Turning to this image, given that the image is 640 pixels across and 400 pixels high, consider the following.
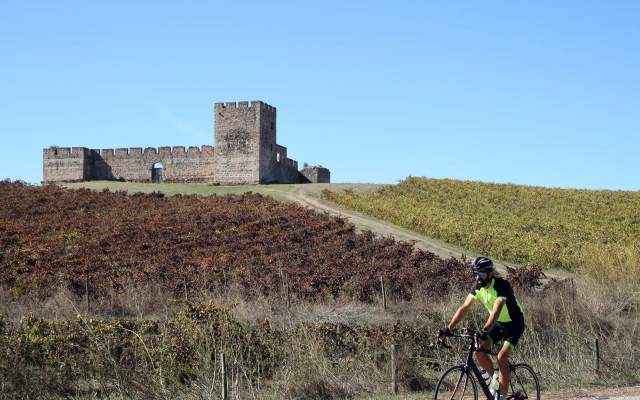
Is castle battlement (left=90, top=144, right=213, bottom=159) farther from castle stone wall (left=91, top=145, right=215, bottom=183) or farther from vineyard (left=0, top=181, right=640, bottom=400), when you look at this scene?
vineyard (left=0, top=181, right=640, bottom=400)

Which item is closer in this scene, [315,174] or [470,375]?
[470,375]

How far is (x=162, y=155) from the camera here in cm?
5422

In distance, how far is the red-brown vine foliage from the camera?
83.4ft

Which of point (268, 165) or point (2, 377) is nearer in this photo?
point (2, 377)

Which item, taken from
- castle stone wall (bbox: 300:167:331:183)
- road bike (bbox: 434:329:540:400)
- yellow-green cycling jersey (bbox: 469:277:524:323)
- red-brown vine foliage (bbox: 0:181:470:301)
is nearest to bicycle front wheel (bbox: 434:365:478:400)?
road bike (bbox: 434:329:540:400)

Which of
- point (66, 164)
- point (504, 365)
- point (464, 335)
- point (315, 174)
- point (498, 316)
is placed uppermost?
point (66, 164)

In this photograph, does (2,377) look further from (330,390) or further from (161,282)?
(161,282)

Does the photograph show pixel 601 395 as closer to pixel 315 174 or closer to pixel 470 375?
pixel 470 375

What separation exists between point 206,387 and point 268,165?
1654 inches

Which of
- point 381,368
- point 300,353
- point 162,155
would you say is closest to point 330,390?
point 300,353

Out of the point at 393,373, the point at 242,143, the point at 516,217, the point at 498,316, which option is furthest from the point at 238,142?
the point at 498,316

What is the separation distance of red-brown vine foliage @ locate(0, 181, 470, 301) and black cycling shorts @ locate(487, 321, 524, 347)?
9.75 meters

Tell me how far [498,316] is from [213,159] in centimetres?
4344

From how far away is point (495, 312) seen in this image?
10.1 meters
